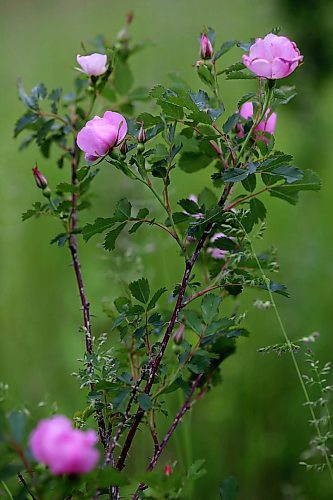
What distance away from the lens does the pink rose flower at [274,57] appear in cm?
108

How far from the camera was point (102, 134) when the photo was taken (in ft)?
3.50

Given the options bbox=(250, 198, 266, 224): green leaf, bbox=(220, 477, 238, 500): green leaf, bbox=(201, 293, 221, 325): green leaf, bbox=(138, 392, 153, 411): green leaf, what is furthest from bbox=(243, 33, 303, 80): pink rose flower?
bbox=(220, 477, 238, 500): green leaf

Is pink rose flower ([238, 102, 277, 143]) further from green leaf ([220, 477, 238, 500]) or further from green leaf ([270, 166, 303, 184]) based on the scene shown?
green leaf ([220, 477, 238, 500])

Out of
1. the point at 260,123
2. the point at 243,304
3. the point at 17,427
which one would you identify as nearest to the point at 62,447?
the point at 17,427

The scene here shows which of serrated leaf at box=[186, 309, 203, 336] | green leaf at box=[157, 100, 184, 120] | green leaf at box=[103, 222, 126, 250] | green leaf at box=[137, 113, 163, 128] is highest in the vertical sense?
green leaf at box=[137, 113, 163, 128]

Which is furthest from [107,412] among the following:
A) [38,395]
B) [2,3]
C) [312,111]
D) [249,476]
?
[2,3]

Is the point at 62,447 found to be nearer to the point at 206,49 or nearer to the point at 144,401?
the point at 144,401

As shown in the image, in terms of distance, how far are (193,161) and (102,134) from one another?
0.30m

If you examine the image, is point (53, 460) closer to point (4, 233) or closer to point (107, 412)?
point (107, 412)

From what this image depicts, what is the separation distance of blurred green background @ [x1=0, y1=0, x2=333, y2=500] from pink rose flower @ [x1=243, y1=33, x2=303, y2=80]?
0.52 m

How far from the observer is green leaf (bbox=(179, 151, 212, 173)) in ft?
4.37

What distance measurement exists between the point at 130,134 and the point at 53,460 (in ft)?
1.84

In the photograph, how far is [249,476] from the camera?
6.68ft

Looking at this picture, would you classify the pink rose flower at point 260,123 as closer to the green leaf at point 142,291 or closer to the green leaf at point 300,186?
the green leaf at point 300,186
